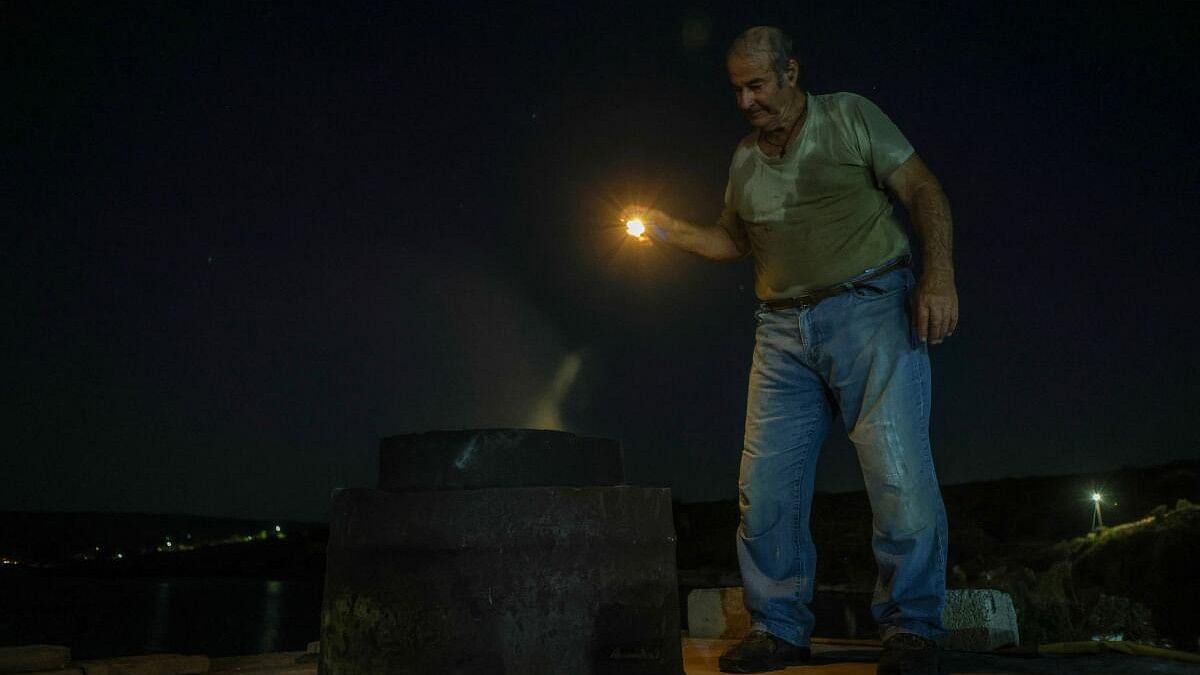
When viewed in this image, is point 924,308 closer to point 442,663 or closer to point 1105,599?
point 442,663

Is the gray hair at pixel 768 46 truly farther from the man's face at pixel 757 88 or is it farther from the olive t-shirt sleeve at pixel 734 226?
the olive t-shirt sleeve at pixel 734 226

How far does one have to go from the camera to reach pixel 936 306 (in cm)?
333

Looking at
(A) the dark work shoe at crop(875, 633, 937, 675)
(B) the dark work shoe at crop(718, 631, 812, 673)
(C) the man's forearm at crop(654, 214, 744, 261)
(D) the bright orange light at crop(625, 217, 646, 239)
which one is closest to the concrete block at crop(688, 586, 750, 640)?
(B) the dark work shoe at crop(718, 631, 812, 673)

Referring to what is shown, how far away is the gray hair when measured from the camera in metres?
3.62

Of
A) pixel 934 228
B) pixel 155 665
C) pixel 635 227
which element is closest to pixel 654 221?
pixel 635 227

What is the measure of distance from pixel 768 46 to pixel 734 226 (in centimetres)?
87

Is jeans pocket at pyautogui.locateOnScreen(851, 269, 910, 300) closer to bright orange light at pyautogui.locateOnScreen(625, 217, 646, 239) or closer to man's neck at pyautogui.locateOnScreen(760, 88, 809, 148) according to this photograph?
man's neck at pyautogui.locateOnScreen(760, 88, 809, 148)

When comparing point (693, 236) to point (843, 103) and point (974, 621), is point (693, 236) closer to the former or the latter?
point (843, 103)

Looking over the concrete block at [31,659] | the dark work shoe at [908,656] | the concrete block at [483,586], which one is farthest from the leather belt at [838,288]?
the concrete block at [31,659]

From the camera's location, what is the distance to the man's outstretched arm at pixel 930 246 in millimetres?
3340

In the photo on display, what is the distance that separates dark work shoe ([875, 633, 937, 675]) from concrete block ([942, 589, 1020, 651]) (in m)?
1.31

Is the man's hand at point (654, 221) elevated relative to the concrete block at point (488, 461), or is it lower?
elevated

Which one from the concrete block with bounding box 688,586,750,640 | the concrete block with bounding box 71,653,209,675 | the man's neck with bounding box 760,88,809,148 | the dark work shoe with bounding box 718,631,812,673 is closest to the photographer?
the dark work shoe with bounding box 718,631,812,673

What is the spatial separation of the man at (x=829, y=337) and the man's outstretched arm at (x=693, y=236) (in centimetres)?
29
